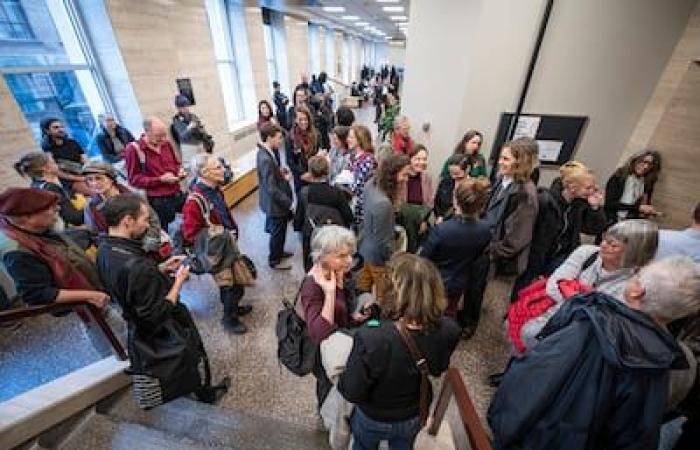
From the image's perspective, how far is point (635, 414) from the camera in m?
1.11

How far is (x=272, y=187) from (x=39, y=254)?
1.73m

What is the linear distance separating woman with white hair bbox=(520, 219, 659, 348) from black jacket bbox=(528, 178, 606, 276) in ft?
2.03

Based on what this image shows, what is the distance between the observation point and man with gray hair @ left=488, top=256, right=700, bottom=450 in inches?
40.7

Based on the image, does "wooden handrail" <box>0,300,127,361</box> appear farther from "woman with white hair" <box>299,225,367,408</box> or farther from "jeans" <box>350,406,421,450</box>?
"jeans" <box>350,406,421,450</box>

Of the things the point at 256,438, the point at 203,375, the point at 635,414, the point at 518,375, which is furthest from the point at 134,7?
the point at 635,414

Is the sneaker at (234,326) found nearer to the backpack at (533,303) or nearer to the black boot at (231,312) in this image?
the black boot at (231,312)

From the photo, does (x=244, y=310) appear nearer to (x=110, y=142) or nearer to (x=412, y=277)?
(x=412, y=277)

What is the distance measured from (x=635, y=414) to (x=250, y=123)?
8.29 metres

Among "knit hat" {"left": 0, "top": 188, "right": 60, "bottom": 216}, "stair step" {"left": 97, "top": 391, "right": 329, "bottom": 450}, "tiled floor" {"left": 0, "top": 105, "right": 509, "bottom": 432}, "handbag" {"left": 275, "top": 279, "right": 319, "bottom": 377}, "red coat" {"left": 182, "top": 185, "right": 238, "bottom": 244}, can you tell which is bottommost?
"tiled floor" {"left": 0, "top": 105, "right": 509, "bottom": 432}

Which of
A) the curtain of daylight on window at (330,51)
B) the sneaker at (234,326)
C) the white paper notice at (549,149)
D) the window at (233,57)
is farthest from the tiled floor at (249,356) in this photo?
the curtain of daylight on window at (330,51)

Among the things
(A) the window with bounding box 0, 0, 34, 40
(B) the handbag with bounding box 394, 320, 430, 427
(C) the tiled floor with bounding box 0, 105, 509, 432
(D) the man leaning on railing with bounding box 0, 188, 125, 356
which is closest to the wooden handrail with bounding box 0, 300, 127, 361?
(D) the man leaning on railing with bounding box 0, 188, 125, 356

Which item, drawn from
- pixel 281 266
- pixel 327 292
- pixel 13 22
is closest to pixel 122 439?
pixel 327 292

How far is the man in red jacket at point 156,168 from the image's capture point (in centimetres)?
292

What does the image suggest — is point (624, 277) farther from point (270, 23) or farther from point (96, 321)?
point (270, 23)
